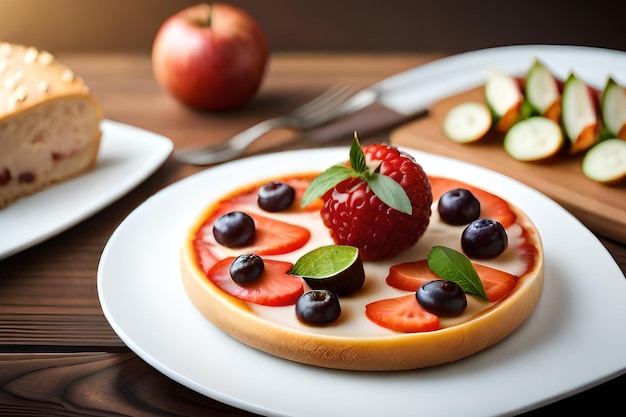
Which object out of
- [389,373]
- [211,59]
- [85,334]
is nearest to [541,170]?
[389,373]

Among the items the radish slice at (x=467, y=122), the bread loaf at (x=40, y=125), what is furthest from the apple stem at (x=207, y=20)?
the radish slice at (x=467, y=122)

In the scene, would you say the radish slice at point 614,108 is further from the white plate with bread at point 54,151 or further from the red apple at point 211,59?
the white plate with bread at point 54,151

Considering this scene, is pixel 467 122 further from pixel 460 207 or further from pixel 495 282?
pixel 495 282

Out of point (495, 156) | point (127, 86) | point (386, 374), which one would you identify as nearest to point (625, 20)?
point (495, 156)

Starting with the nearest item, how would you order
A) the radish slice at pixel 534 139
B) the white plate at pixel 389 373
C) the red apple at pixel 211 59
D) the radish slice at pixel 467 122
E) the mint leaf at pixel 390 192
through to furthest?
the white plate at pixel 389 373
the mint leaf at pixel 390 192
the radish slice at pixel 534 139
the radish slice at pixel 467 122
the red apple at pixel 211 59

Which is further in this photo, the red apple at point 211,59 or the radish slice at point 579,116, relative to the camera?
the red apple at point 211,59

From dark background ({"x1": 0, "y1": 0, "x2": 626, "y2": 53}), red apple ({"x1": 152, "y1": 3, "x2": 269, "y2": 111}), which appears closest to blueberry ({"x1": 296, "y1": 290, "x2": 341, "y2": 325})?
red apple ({"x1": 152, "y1": 3, "x2": 269, "y2": 111})

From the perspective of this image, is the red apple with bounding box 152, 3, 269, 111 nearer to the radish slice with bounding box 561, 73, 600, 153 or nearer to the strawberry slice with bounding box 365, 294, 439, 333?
the radish slice with bounding box 561, 73, 600, 153
